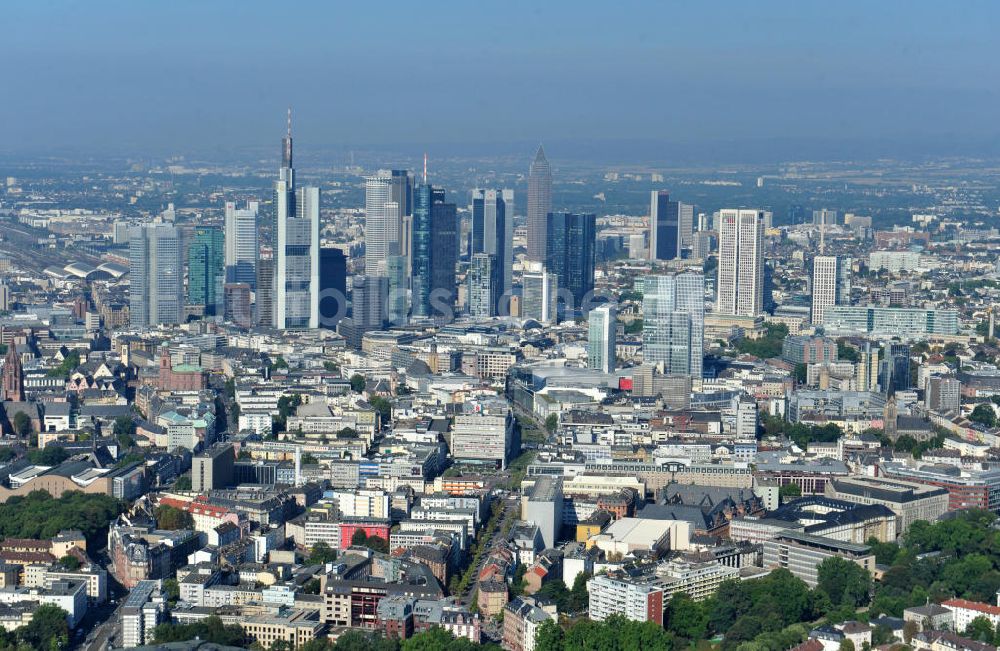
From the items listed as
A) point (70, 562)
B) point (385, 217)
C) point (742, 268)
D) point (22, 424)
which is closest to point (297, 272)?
point (385, 217)

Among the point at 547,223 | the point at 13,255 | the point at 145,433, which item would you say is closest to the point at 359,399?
the point at 145,433

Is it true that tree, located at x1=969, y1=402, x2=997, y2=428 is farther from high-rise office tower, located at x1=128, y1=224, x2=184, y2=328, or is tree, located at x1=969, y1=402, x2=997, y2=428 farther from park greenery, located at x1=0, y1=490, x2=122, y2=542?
high-rise office tower, located at x1=128, y1=224, x2=184, y2=328

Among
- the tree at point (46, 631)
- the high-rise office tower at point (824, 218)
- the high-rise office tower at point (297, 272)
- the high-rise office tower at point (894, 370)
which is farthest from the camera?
the high-rise office tower at point (824, 218)

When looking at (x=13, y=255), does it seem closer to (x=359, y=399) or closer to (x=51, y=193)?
(x=51, y=193)

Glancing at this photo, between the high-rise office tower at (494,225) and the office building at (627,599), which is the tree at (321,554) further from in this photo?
the high-rise office tower at (494,225)

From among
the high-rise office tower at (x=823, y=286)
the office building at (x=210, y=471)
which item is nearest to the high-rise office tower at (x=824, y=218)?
the high-rise office tower at (x=823, y=286)

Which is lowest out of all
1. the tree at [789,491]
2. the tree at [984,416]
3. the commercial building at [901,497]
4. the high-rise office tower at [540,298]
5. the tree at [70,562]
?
the tree at [70,562]
